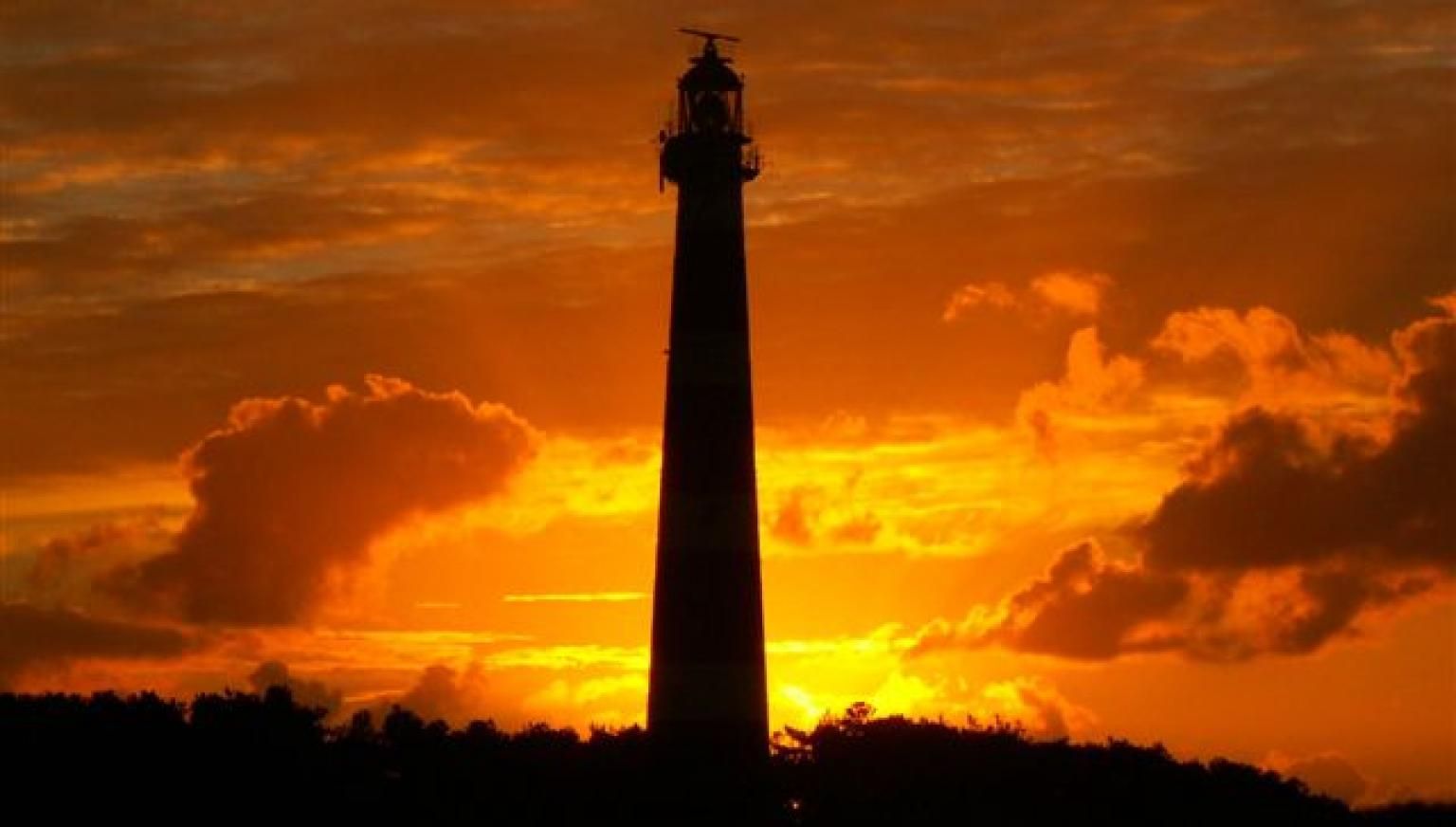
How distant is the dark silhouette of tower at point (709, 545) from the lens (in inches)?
2391

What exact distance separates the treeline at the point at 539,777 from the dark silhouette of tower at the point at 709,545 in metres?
1.31

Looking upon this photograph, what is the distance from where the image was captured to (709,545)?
60.8 metres

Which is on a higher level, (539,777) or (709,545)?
(709,545)

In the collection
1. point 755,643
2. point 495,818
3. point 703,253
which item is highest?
point 703,253

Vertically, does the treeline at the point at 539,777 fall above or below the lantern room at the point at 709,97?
below

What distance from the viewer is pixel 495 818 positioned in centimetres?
5850

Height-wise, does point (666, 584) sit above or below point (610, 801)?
above

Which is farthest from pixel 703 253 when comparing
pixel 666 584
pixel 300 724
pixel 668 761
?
pixel 300 724

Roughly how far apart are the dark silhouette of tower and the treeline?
4.31ft

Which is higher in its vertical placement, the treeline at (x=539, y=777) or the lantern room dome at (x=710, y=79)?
the lantern room dome at (x=710, y=79)

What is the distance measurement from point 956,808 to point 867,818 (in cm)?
209

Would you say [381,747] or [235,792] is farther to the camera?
[381,747]

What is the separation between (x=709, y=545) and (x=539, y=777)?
731 centimetres

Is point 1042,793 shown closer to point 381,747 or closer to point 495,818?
point 495,818
